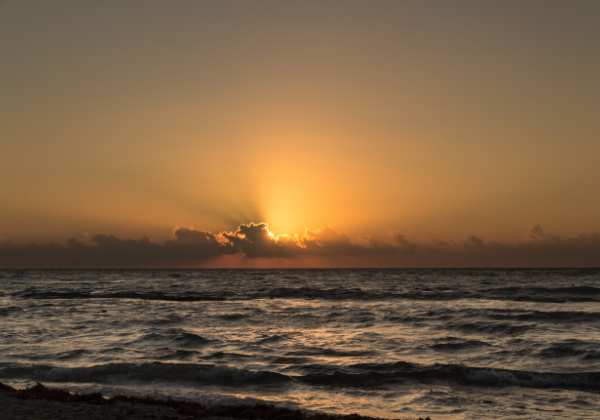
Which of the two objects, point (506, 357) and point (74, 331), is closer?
point (506, 357)

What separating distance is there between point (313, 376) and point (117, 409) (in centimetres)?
640

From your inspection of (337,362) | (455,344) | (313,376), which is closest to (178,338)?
(337,362)

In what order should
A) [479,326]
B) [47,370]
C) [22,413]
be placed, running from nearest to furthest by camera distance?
1. [22,413]
2. [47,370]
3. [479,326]

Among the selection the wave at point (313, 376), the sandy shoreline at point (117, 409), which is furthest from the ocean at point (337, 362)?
the sandy shoreline at point (117, 409)

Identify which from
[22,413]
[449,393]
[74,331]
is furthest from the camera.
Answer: [74,331]

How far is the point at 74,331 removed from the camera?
24266 mm

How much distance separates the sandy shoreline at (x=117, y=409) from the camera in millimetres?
9484

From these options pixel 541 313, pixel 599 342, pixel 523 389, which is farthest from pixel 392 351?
pixel 541 313

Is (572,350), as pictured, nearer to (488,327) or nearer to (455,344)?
(455,344)

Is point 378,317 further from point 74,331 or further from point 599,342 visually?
point 74,331

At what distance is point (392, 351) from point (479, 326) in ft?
28.1

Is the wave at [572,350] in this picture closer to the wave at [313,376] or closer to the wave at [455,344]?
the wave at [455,344]

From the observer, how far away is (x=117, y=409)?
10055 mm

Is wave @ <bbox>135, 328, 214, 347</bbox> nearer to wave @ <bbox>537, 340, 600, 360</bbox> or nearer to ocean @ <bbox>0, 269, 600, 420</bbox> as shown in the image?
ocean @ <bbox>0, 269, 600, 420</bbox>
